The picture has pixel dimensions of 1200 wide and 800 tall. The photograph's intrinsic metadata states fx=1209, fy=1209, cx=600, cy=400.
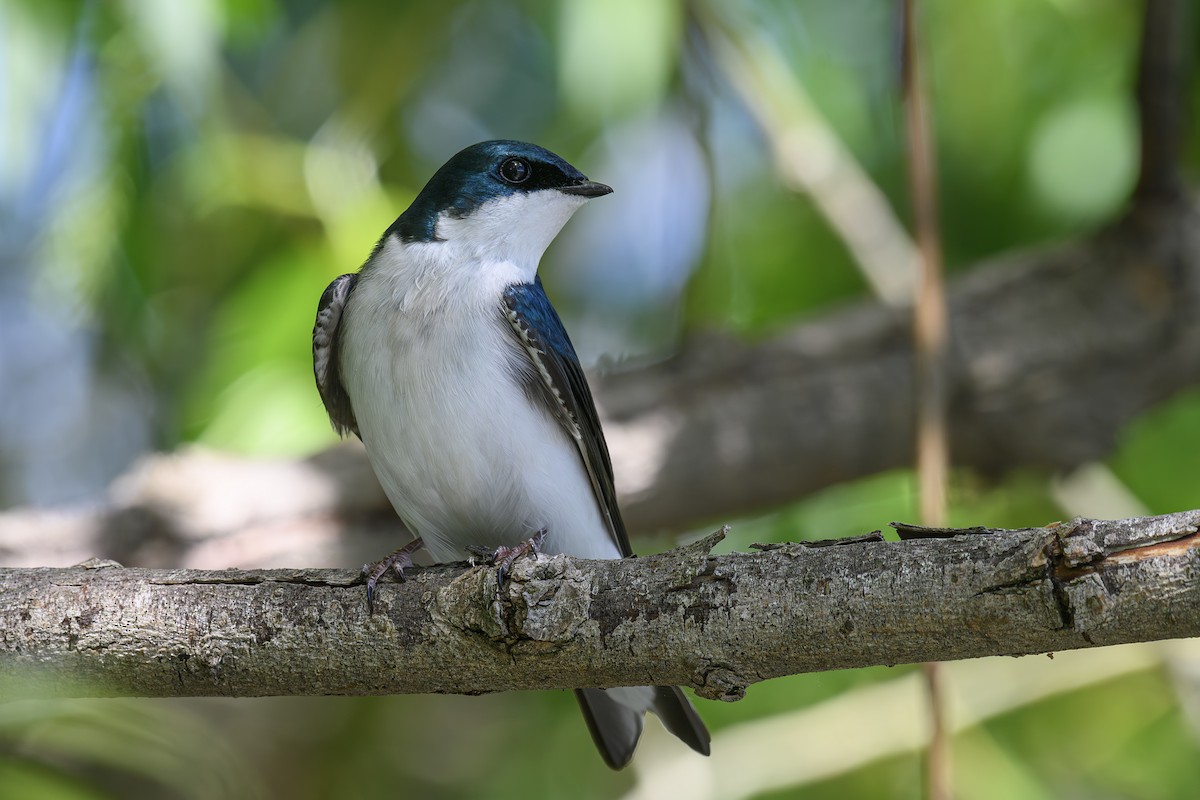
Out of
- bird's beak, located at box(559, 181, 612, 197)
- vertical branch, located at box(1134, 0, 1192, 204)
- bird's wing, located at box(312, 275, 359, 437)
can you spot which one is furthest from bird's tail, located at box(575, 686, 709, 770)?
vertical branch, located at box(1134, 0, 1192, 204)

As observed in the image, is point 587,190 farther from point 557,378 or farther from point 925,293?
point 925,293

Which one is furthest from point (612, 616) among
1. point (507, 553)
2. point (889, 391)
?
point (889, 391)

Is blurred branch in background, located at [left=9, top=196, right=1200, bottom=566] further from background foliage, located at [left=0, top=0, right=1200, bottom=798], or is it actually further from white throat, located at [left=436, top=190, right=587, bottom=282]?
white throat, located at [left=436, top=190, right=587, bottom=282]

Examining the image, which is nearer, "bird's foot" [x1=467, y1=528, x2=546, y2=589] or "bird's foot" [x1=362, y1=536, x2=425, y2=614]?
"bird's foot" [x1=467, y1=528, x2=546, y2=589]

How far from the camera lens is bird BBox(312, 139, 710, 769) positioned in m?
2.81

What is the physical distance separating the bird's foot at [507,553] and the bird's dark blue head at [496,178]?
872mm

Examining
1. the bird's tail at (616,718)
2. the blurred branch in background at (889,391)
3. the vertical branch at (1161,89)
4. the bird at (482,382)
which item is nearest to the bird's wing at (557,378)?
the bird at (482,382)

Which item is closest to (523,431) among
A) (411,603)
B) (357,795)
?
(411,603)

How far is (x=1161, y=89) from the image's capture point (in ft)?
13.0

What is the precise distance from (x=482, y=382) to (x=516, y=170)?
0.65 m

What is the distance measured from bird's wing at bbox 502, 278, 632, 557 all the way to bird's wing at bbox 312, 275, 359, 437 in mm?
466

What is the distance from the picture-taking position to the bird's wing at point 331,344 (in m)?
3.12

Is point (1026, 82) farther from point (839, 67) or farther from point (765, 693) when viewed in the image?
point (765, 693)

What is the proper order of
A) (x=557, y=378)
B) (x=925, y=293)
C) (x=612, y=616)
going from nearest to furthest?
(x=612, y=616), (x=557, y=378), (x=925, y=293)
